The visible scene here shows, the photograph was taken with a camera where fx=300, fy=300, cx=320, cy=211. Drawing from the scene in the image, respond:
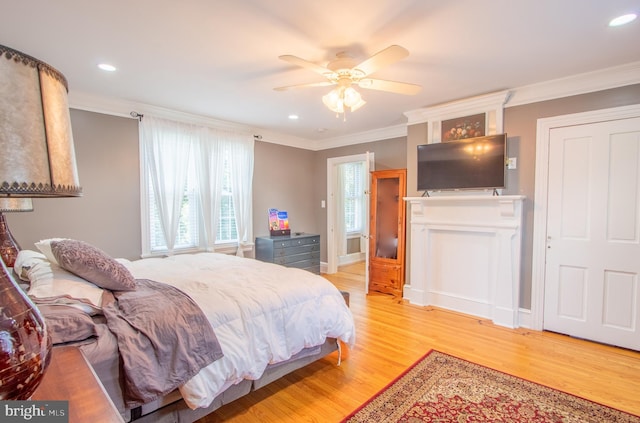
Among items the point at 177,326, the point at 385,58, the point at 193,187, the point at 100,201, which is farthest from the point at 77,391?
the point at 193,187

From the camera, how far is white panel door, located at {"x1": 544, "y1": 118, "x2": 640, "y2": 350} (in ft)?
8.98

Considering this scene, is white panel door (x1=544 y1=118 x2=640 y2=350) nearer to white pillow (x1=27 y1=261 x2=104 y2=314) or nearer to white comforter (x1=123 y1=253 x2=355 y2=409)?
white comforter (x1=123 y1=253 x2=355 y2=409)

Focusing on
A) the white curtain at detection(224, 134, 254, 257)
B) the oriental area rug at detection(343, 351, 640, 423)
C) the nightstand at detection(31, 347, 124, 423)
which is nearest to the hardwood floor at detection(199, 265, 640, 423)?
the oriental area rug at detection(343, 351, 640, 423)

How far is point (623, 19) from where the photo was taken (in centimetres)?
194

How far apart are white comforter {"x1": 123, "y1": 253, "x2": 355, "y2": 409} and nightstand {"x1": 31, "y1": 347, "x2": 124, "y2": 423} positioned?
68cm

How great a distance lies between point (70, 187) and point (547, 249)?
3.87 metres

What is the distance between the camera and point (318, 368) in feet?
8.20

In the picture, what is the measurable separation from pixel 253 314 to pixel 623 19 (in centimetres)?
306

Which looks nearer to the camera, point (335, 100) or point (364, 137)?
point (335, 100)

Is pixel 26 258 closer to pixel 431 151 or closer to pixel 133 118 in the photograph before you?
pixel 133 118

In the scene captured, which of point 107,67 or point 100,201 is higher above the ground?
point 107,67

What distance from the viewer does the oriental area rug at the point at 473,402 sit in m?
1.90

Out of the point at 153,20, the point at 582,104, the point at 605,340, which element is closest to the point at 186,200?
the point at 153,20

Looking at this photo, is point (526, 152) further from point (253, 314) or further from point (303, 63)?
point (253, 314)
